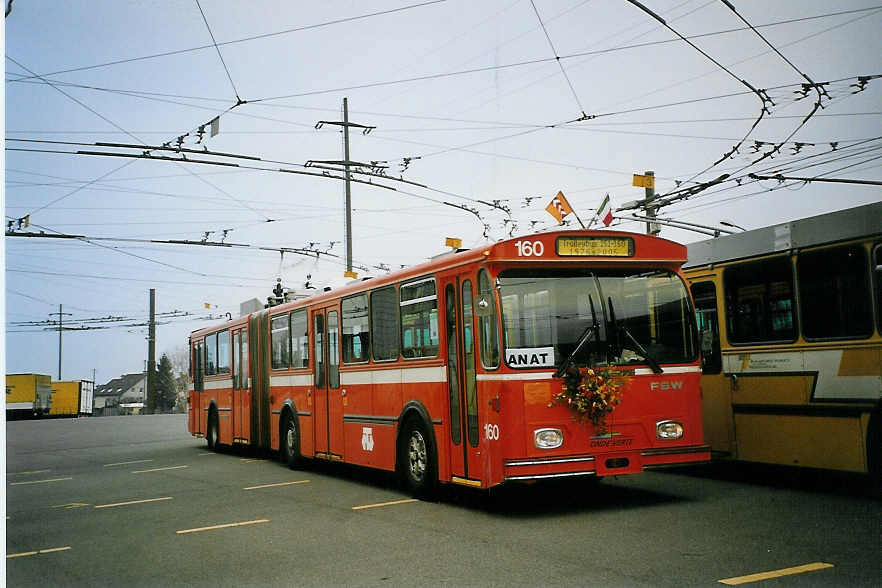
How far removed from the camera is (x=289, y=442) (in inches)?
632

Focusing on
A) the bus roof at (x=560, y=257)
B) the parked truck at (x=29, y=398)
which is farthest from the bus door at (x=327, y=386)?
the parked truck at (x=29, y=398)

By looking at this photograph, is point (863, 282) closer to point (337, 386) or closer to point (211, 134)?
point (337, 386)

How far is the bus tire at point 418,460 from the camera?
1055 cm

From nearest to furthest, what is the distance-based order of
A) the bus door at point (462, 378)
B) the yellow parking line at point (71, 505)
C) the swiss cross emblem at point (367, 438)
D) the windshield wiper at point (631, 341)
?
1. the windshield wiper at point (631, 341)
2. the bus door at point (462, 378)
3. the yellow parking line at point (71, 505)
4. the swiss cross emblem at point (367, 438)

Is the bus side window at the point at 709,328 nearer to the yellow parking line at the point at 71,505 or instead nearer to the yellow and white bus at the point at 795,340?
the yellow and white bus at the point at 795,340

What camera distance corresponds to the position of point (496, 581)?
6453mm

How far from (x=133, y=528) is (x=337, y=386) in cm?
456

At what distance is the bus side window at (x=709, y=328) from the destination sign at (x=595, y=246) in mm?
2006

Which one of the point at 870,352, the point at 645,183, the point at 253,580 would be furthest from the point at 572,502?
the point at 645,183

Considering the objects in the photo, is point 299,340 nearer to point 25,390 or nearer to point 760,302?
point 760,302

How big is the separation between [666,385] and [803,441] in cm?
170

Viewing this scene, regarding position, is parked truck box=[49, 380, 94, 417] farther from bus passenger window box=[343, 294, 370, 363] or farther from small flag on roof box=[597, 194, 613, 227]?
bus passenger window box=[343, 294, 370, 363]

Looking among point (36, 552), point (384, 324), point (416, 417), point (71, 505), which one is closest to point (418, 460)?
point (416, 417)

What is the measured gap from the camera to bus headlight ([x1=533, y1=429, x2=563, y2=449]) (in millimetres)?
9078
